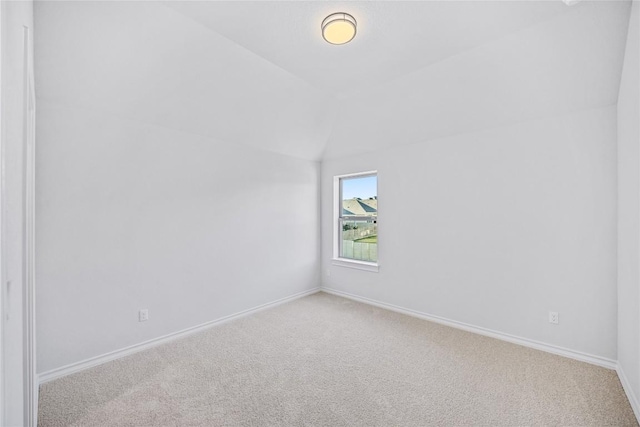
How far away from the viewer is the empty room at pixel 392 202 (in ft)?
6.24

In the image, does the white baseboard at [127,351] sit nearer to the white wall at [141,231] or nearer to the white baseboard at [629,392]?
the white wall at [141,231]

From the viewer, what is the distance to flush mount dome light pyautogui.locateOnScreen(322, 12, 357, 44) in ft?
6.57

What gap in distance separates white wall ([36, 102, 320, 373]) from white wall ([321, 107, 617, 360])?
176 centimetres

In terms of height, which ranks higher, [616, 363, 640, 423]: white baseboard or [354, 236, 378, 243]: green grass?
[354, 236, 378, 243]: green grass

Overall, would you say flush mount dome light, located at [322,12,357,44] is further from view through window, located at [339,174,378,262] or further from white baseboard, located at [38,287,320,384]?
white baseboard, located at [38,287,320,384]

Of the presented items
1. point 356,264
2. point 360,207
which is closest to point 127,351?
point 356,264

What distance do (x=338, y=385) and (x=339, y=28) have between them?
8.76 feet

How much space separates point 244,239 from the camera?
355cm

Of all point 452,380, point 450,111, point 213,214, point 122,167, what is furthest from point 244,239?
point 450,111

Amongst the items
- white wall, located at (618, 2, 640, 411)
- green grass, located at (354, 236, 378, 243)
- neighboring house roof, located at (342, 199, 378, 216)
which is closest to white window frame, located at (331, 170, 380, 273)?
neighboring house roof, located at (342, 199, 378, 216)

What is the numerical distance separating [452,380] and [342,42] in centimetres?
278

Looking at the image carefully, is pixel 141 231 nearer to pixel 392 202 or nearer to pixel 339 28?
pixel 339 28

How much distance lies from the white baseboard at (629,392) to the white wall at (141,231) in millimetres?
3407

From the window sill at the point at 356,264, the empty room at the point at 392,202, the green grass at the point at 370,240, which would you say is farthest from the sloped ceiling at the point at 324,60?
the window sill at the point at 356,264
